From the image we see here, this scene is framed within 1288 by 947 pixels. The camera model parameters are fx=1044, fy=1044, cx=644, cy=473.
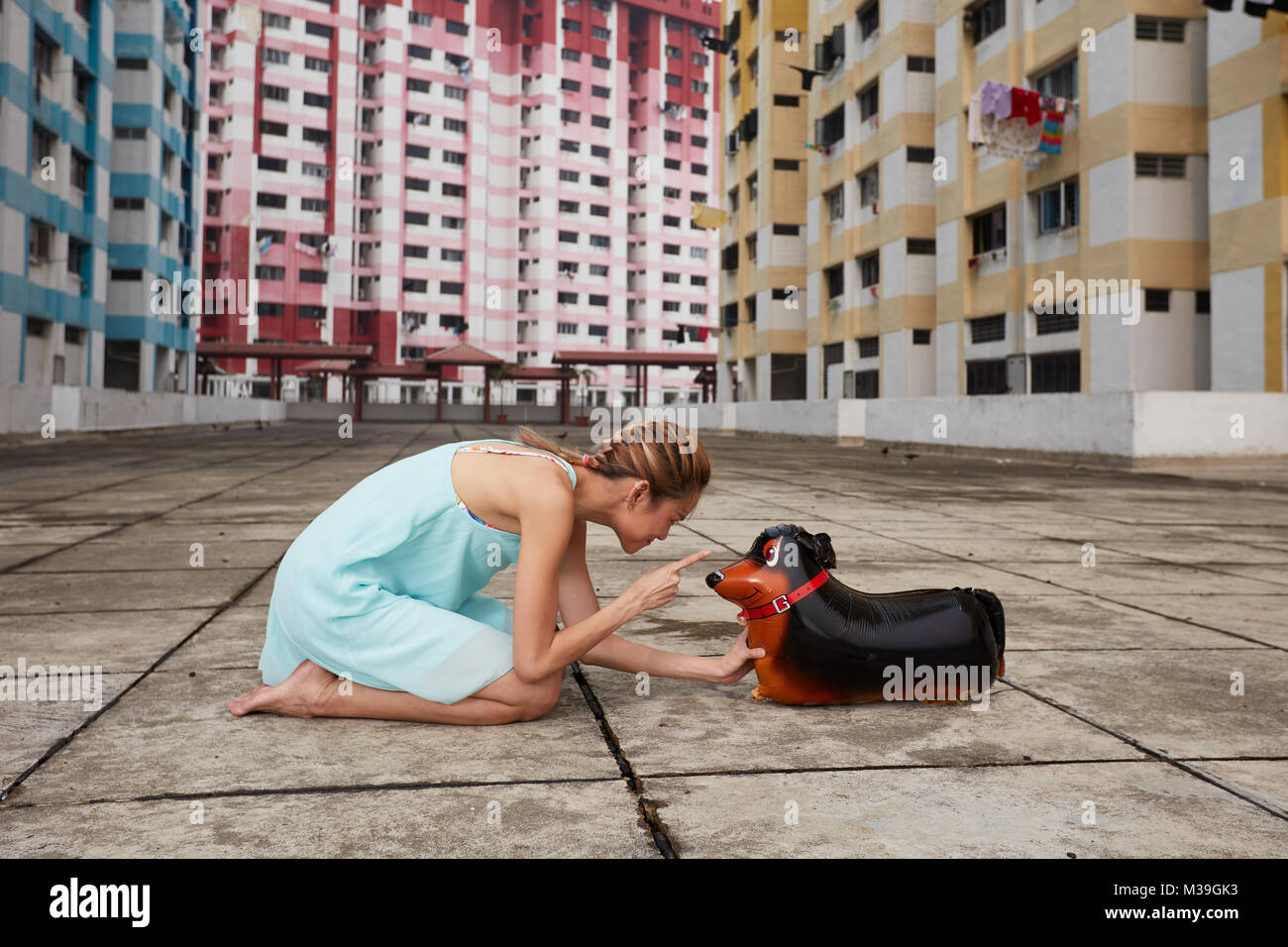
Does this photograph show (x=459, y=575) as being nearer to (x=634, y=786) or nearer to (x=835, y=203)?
(x=634, y=786)

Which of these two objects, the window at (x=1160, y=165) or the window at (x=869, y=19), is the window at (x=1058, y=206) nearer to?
the window at (x=1160, y=165)

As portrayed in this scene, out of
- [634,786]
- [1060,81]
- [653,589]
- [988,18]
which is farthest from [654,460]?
[988,18]

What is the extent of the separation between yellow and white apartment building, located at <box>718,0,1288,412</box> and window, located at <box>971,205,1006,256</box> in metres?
0.08

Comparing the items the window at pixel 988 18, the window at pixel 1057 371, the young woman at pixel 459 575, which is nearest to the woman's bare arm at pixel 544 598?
the young woman at pixel 459 575

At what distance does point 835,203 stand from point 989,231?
1024 centimetres

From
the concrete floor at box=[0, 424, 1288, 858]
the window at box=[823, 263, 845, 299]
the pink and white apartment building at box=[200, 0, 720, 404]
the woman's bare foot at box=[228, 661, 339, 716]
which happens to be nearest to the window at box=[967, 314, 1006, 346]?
the window at box=[823, 263, 845, 299]

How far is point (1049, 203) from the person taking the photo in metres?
24.0

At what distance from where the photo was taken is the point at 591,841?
208 centimetres

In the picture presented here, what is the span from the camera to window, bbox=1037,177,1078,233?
23.3 metres

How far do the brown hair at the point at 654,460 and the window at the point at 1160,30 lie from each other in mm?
22685

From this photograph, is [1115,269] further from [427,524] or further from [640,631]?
[427,524]

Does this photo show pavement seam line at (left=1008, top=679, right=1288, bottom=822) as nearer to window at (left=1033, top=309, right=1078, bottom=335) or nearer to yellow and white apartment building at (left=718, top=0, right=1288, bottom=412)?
yellow and white apartment building at (left=718, top=0, right=1288, bottom=412)

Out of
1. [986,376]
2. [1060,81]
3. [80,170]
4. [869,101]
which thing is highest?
[869,101]

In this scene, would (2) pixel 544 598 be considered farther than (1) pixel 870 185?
No
